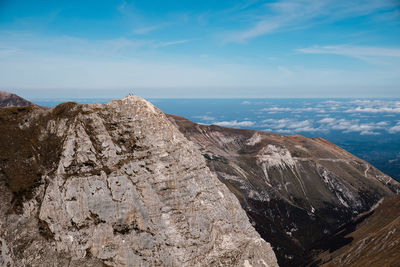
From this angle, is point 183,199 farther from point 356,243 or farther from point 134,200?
point 356,243

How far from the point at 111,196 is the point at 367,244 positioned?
121 metres

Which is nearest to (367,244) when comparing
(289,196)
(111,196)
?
(289,196)

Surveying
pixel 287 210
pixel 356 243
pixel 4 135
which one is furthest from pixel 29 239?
pixel 287 210

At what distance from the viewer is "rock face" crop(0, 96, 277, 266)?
4141 centimetres

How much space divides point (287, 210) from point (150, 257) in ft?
464

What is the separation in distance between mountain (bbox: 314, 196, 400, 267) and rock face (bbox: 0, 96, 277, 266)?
81.3 metres

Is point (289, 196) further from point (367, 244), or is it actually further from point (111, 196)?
point (111, 196)

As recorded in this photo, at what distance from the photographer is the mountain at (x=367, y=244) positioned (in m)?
103

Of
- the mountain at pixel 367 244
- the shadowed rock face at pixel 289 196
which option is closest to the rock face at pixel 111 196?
the mountain at pixel 367 244

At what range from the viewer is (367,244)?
11788 cm

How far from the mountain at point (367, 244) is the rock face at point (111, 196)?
8134cm

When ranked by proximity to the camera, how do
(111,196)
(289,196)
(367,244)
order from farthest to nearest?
1. (289,196)
2. (367,244)
3. (111,196)

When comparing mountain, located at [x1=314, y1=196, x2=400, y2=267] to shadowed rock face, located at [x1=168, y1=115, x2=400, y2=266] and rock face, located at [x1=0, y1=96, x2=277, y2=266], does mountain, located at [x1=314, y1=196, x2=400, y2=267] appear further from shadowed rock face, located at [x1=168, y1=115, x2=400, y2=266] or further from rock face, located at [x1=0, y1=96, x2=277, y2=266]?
rock face, located at [x1=0, y1=96, x2=277, y2=266]

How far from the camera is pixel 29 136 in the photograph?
4812 centimetres
